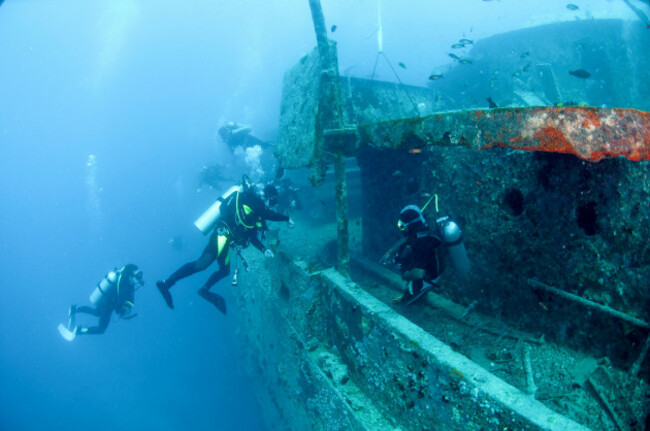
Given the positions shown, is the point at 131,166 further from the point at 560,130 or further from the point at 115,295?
the point at 560,130

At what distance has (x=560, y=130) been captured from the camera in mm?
1890

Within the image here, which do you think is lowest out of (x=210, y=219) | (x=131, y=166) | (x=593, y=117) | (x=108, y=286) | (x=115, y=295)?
(x=131, y=166)

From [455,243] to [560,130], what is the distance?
1.68 meters

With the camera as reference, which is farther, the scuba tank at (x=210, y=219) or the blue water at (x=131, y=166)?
the blue water at (x=131, y=166)

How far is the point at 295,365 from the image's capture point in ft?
17.8

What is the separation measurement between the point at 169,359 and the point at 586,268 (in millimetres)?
29702

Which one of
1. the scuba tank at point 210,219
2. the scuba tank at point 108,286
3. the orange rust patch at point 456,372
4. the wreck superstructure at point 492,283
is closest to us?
the wreck superstructure at point 492,283

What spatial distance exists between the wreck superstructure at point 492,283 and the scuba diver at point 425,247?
0.39 metres

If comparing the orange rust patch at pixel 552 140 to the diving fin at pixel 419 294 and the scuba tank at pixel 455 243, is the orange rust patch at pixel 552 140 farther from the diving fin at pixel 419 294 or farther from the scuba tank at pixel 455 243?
the diving fin at pixel 419 294

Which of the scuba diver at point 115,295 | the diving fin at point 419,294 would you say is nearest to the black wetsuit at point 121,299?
the scuba diver at point 115,295

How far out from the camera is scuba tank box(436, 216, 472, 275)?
3.35m

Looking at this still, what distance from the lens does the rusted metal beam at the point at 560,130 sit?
1809mm

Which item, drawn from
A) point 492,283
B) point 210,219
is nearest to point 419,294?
point 492,283

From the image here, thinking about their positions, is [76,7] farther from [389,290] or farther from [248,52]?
[389,290]
